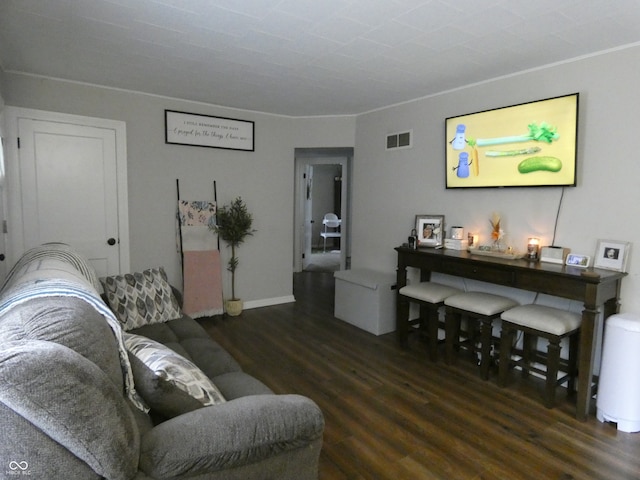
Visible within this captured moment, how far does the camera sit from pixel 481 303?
3.05 m

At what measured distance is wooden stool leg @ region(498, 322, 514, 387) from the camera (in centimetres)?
287

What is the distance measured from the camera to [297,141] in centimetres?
507

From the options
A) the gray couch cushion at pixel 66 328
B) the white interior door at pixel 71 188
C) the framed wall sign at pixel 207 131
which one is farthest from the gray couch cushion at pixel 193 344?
the framed wall sign at pixel 207 131

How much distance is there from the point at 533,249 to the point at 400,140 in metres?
1.86

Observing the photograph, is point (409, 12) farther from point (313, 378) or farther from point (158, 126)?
point (158, 126)

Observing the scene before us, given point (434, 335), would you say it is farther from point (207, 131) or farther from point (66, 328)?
point (207, 131)

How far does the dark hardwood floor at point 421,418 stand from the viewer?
2061 millimetres

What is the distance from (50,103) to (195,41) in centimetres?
183

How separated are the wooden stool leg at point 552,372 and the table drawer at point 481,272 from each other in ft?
1.65

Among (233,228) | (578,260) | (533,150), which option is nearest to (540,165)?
(533,150)

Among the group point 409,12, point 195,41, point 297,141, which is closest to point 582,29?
point 409,12

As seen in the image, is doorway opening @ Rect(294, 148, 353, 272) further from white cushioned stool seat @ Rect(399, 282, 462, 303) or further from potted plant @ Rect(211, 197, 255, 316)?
white cushioned stool seat @ Rect(399, 282, 462, 303)

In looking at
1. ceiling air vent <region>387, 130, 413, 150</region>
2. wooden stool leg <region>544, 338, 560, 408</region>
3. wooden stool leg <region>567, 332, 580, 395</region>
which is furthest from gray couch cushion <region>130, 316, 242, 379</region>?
ceiling air vent <region>387, 130, 413, 150</region>

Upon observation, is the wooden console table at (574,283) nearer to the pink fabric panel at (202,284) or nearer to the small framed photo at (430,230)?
the small framed photo at (430,230)
